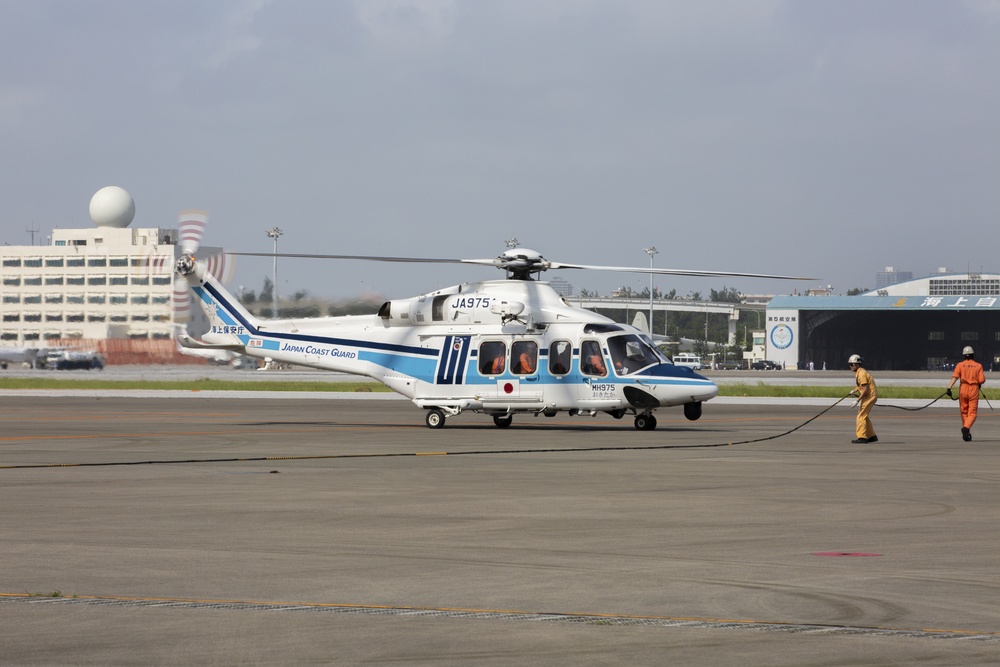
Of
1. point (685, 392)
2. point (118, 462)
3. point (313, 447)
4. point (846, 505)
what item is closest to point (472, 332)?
point (685, 392)

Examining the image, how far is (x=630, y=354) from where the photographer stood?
28.9 metres

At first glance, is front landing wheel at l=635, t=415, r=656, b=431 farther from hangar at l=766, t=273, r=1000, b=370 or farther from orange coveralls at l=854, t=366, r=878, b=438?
hangar at l=766, t=273, r=1000, b=370

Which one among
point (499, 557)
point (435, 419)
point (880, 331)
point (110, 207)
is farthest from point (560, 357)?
point (880, 331)

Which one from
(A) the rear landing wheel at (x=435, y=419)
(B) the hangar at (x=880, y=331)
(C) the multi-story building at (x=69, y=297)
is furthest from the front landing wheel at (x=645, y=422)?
(B) the hangar at (x=880, y=331)

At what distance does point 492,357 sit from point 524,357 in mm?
864

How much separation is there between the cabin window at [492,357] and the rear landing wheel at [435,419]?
1.64 meters

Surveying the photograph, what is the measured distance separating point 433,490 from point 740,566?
6.66 metres

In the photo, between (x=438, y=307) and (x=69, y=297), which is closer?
(x=438, y=307)

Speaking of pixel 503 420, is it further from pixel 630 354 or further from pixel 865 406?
pixel 865 406

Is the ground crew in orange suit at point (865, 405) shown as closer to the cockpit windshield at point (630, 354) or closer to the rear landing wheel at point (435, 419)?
the cockpit windshield at point (630, 354)

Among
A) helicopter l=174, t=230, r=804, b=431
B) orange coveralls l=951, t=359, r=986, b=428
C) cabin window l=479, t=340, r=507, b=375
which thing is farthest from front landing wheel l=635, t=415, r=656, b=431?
orange coveralls l=951, t=359, r=986, b=428

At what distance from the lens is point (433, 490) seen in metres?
15.6

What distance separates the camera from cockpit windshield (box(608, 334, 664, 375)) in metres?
28.8

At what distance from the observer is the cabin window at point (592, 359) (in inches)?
1144
